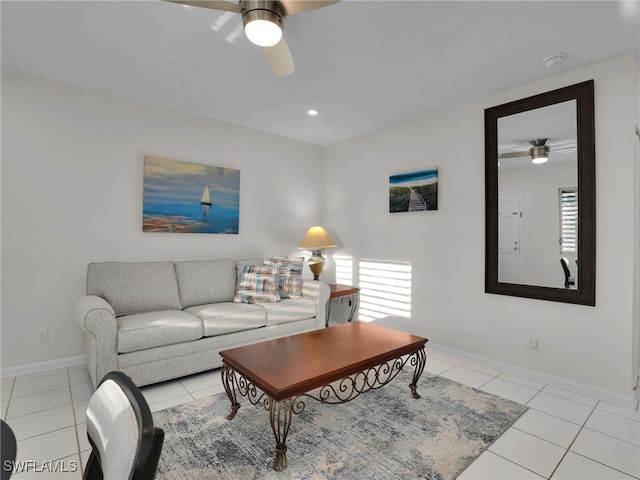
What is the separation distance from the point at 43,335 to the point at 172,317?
50.5 inches

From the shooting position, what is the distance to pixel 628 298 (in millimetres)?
2498

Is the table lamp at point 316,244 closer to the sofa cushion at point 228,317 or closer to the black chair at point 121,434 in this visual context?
the sofa cushion at point 228,317

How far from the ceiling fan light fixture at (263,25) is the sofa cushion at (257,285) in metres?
2.33

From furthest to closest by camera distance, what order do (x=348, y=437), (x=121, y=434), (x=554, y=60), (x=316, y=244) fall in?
(x=316, y=244) → (x=554, y=60) → (x=348, y=437) → (x=121, y=434)

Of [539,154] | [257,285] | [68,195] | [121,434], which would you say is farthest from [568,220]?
[68,195]

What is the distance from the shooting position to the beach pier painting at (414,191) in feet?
12.2

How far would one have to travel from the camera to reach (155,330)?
264cm

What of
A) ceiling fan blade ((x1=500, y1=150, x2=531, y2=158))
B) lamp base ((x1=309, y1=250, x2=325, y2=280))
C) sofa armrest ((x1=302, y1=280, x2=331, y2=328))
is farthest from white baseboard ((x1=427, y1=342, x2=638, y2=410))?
ceiling fan blade ((x1=500, y1=150, x2=531, y2=158))

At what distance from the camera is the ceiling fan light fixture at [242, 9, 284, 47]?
182 centimetres

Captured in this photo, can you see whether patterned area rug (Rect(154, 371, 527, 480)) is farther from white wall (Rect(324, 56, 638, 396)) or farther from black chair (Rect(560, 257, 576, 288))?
black chair (Rect(560, 257, 576, 288))

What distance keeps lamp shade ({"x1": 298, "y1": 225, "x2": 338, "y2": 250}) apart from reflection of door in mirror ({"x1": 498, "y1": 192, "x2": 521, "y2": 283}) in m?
2.01

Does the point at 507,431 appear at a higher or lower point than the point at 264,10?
lower

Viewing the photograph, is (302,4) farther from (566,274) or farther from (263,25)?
(566,274)

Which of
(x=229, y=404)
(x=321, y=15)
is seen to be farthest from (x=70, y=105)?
(x=229, y=404)
